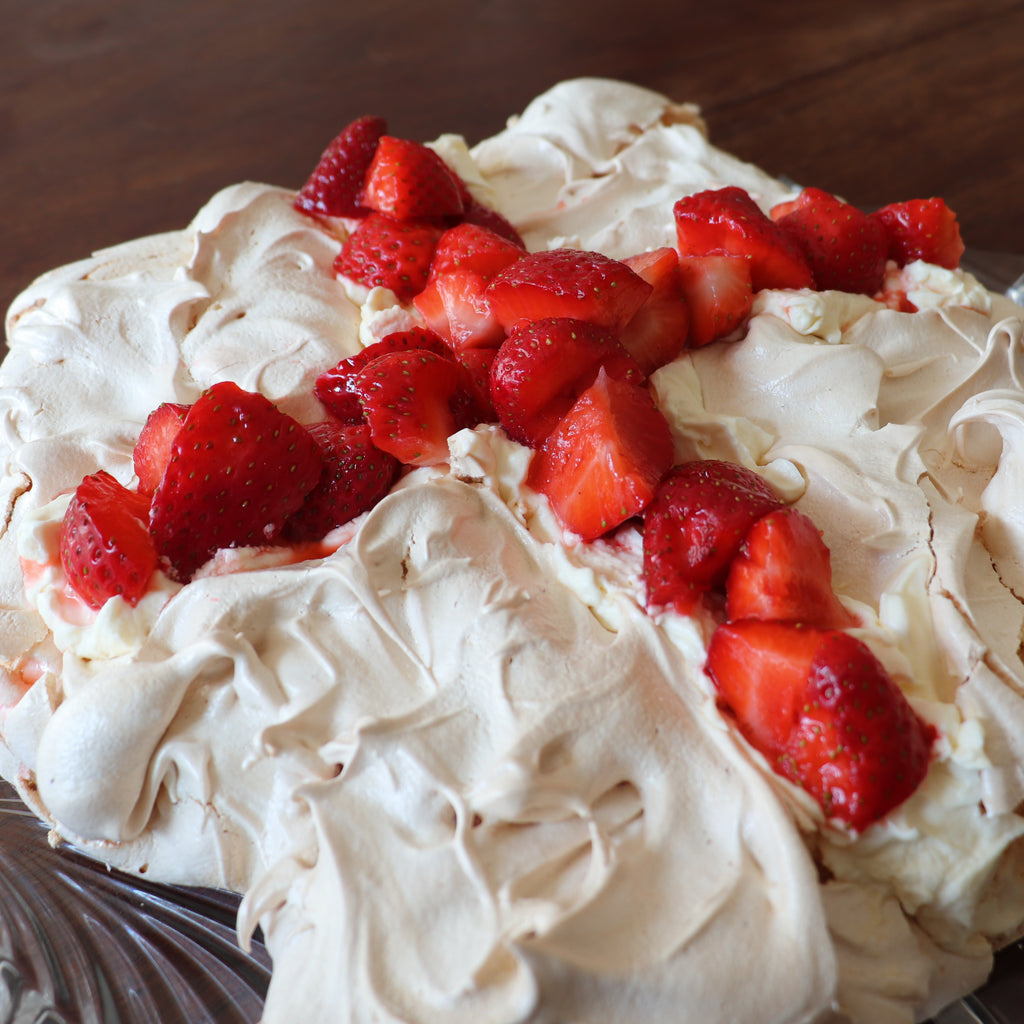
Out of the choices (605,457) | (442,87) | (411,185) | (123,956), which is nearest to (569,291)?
(605,457)

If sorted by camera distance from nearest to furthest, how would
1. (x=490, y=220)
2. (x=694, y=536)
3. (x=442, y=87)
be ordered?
(x=694, y=536) → (x=490, y=220) → (x=442, y=87)

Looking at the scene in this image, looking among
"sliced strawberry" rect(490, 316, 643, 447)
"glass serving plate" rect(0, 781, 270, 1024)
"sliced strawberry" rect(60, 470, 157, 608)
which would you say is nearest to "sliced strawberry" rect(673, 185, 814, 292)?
"sliced strawberry" rect(490, 316, 643, 447)

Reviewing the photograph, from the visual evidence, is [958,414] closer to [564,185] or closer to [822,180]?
[564,185]

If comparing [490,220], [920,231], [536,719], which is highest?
[490,220]

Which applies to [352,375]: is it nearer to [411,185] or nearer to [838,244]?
[411,185]

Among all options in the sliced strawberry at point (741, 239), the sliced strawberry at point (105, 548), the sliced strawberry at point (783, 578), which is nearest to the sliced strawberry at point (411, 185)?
the sliced strawberry at point (741, 239)

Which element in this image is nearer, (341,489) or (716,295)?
(341,489)

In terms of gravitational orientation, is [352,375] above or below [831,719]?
above

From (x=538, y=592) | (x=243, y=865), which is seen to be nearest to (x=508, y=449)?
(x=538, y=592)
